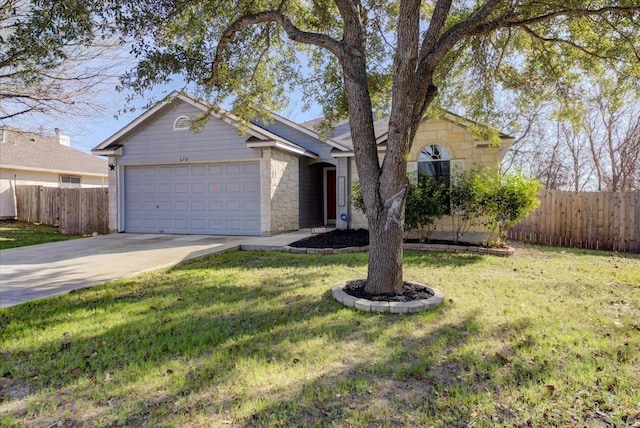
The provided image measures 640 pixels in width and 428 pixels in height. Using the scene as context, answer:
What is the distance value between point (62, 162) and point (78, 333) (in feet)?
70.3

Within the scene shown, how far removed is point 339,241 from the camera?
10.5 meters

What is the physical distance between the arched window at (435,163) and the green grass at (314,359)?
5803 millimetres

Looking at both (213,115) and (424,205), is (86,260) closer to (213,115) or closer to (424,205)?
(213,115)

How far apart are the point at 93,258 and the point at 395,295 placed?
7018mm

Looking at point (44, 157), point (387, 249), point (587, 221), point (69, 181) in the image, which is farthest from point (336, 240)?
point (69, 181)

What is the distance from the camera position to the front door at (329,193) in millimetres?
16344

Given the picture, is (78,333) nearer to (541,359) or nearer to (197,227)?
(541,359)

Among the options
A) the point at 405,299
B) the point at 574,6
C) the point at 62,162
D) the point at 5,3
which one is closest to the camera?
the point at 405,299

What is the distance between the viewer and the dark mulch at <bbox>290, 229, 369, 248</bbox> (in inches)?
392

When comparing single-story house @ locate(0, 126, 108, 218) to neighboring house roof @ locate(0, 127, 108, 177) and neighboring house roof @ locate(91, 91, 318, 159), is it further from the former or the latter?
neighboring house roof @ locate(91, 91, 318, 159)

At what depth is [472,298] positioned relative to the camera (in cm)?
521

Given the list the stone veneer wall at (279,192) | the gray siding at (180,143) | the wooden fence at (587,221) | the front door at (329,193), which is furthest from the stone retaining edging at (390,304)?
the front door at (329,193)

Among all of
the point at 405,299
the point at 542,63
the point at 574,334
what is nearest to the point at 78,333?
the point at 405,299

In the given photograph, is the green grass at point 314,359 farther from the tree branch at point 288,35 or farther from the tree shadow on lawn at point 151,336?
the tree branch at point 288,35
